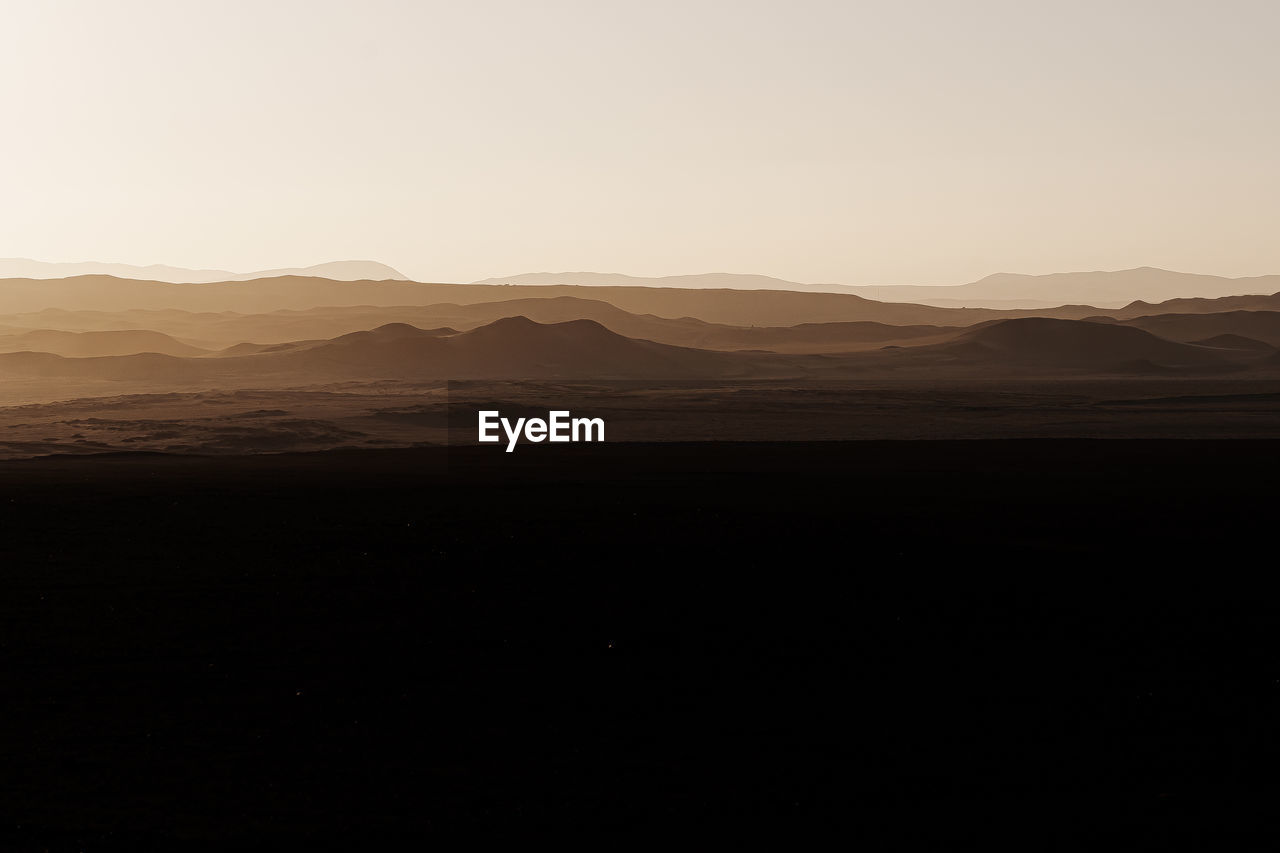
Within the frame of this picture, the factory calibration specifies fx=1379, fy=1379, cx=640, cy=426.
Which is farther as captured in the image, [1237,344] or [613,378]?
[1237,344]

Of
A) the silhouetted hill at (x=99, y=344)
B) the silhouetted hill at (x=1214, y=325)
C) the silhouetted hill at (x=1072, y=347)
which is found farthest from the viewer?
the silhouetted hill at (x=1214, y=325)

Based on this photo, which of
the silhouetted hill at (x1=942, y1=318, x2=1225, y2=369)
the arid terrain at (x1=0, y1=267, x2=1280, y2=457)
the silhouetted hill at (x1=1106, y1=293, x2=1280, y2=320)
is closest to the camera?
the arid terrain at (x1=0, y1=267, x2=1280, y2=457)

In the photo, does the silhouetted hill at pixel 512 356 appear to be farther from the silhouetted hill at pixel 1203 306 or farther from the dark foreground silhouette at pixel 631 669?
the silhouetted hill at pixel 1203 306

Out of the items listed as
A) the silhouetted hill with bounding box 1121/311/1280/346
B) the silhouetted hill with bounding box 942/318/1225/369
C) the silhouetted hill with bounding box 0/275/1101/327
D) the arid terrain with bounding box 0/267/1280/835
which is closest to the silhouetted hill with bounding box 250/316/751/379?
the silhouetted hill with bounding box 942/318/1225/369

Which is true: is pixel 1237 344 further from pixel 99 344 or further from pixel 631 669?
pixel 631 669

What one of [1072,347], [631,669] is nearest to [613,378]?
[1072,347]

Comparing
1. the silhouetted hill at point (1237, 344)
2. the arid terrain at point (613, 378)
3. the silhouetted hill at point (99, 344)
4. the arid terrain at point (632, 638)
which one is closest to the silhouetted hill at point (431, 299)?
the arid terrain at point (613, 378)

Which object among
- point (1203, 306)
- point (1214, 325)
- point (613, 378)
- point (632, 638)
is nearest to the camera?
point (632, 638)

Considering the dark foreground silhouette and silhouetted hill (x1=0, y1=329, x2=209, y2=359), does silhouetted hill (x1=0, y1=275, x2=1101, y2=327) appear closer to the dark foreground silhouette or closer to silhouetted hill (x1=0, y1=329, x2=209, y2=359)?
silhouetted hill (x1=0, y1=329, x2=209, y2=359)
